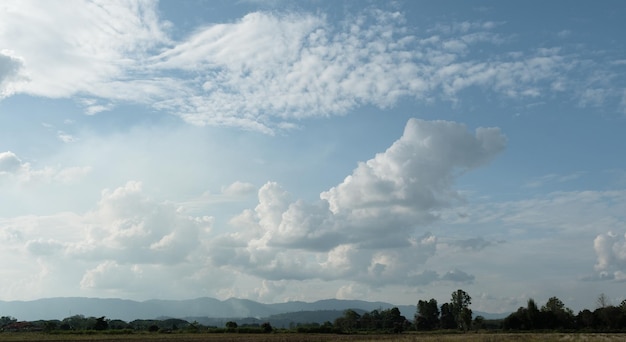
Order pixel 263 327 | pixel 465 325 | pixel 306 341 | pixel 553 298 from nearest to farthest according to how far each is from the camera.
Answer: pixel 306 341 → pixel 263 327 → pixel 465 325 → pixel 553 298

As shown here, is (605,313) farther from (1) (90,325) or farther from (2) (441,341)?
(1) (90,325)

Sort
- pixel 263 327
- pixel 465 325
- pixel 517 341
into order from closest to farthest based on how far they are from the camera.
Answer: pixel 517 341 < pixel 263 327 < pixel 465 325

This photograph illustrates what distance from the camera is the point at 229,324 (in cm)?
14025

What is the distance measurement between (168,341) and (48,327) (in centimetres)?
7788

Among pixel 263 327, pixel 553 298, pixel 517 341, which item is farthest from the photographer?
pixel 553 298

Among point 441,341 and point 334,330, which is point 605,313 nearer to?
point 334,330

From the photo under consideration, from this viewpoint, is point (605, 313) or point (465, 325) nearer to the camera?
point (605, 313)

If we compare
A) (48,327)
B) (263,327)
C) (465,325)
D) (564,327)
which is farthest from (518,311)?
(48,327)

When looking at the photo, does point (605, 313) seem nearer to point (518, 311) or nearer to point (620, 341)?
point (518, 311)

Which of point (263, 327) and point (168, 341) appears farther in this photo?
point (263, 327)

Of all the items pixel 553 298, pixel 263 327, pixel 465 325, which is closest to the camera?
pixel 263 327

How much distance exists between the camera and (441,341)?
2468 inches

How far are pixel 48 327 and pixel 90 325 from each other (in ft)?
31.4

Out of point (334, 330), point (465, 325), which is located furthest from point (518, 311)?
point (334, 330)
